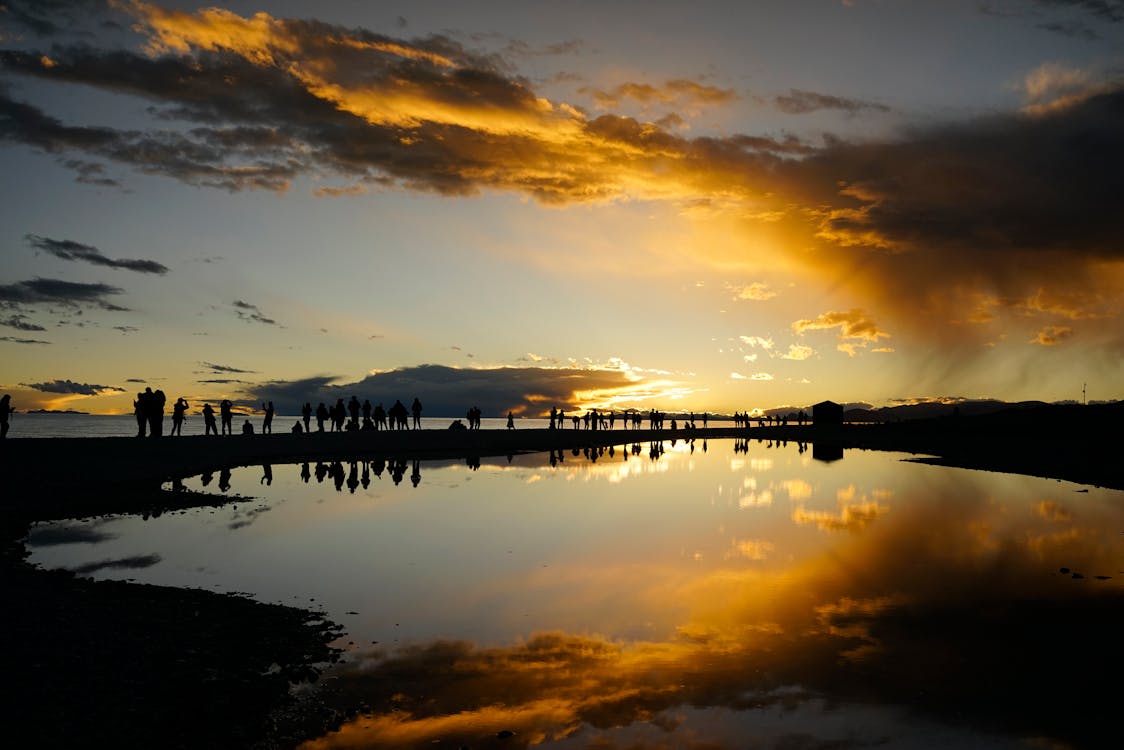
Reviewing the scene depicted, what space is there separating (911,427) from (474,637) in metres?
114

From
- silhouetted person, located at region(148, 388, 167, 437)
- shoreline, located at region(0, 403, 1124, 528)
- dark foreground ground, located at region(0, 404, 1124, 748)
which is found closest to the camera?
dark foreground ground, located at region(0, 404, 1124, 748)

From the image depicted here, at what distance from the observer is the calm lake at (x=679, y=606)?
8594 millimetres

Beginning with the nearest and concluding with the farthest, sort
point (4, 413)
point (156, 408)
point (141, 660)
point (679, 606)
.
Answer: point (141, 660), point (679, 606), point (4, 413), point (156, 408)

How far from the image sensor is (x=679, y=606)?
13688 mm

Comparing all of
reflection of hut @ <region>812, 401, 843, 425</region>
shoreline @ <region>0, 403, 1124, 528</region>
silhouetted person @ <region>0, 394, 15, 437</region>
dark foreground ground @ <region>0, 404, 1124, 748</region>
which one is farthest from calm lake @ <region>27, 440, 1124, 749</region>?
reflection of hut @ <region>812, 401, 843, 425</region>

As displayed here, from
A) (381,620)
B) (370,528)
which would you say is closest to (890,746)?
(381,620)

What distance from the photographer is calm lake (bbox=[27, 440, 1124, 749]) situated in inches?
338

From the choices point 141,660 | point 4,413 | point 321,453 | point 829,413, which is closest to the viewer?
point 141,660

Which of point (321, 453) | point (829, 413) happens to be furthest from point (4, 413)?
point (829, 413)

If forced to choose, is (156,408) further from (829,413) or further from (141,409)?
(829,413)

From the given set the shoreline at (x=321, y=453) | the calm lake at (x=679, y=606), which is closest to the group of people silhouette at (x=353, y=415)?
the shoreline at (x=321, y=453)

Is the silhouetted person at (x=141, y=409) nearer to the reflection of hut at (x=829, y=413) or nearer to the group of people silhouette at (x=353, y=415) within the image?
the group of people silhouette at (x=353, y=415)

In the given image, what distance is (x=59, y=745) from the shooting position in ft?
24.2

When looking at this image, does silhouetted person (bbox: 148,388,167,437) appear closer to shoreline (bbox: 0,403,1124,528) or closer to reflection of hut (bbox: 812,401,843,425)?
shoreline (bbox: 0,403,1124,528)
